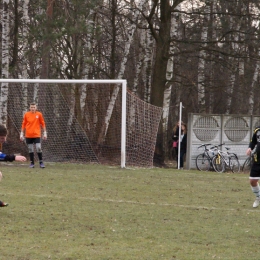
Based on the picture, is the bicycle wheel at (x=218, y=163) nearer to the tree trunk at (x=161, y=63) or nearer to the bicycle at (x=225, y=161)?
the bicycle at (x=225, y=161)

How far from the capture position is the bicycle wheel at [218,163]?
2380 cm

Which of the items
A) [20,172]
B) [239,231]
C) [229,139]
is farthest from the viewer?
[229,139]

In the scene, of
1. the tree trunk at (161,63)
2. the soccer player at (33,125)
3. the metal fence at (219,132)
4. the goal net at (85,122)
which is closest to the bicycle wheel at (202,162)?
the metal fence at (219,132)

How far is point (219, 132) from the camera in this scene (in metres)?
24.7

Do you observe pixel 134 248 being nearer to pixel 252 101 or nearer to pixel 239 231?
pixel 239 231

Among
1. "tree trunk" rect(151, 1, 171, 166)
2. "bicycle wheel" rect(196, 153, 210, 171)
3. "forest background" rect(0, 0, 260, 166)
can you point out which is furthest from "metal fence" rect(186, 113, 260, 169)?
"tree trunk" rect(151, 1, 171, 166)

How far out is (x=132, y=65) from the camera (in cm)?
3616

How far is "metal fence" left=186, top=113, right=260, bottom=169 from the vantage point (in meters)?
24.1

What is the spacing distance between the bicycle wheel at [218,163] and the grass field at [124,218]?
550cm

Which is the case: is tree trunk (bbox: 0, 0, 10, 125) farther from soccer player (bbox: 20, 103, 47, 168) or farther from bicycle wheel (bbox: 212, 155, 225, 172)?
bicycle wheel (bbox: 212, 155, 225, 172)

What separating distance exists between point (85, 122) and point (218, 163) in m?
4.64

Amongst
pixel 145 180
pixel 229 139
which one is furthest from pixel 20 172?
pixel 229 139

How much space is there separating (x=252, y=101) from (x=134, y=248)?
30.5 metres

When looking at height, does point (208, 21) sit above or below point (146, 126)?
above
